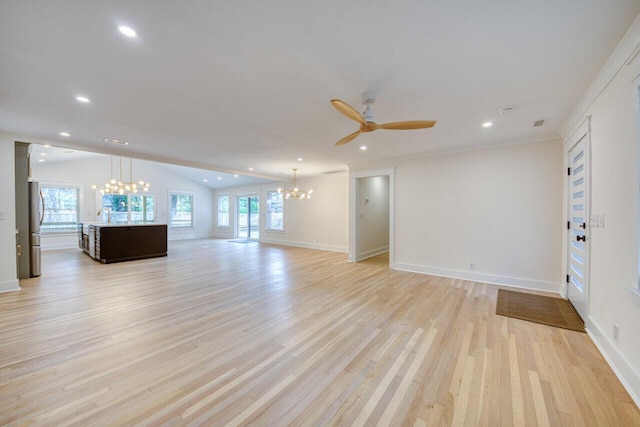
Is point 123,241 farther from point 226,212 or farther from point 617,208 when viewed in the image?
point 617,208

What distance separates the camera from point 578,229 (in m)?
3.14

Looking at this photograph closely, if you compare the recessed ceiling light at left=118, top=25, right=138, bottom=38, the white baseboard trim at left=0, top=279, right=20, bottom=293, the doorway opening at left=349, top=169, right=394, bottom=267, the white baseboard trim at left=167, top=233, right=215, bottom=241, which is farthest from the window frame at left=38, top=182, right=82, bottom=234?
the doorway opening at left=349, top=169, right=394, bottom=267

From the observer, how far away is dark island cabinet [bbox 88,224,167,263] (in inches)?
239

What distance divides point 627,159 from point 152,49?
3715mm

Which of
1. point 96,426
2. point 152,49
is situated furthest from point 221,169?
point 96,426

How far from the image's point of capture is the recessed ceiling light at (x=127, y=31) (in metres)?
1.70

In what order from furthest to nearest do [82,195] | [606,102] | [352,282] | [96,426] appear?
1. [82,195]
2. [352,282]
3. [606,102]
4. [96,426]

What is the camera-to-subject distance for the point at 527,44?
6.09 feet

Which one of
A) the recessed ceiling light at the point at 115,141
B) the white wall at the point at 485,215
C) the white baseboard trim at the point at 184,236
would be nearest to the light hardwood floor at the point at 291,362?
the white wall at the point at 485,215

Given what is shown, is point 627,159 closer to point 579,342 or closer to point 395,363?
point 579,342

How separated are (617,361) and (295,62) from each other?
3525mm

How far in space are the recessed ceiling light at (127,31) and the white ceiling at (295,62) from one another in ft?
0.15

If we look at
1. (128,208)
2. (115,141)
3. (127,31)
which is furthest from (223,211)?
(127,31)

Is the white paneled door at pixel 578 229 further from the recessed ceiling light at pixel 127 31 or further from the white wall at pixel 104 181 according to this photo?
the white wall at pixel 104 181
